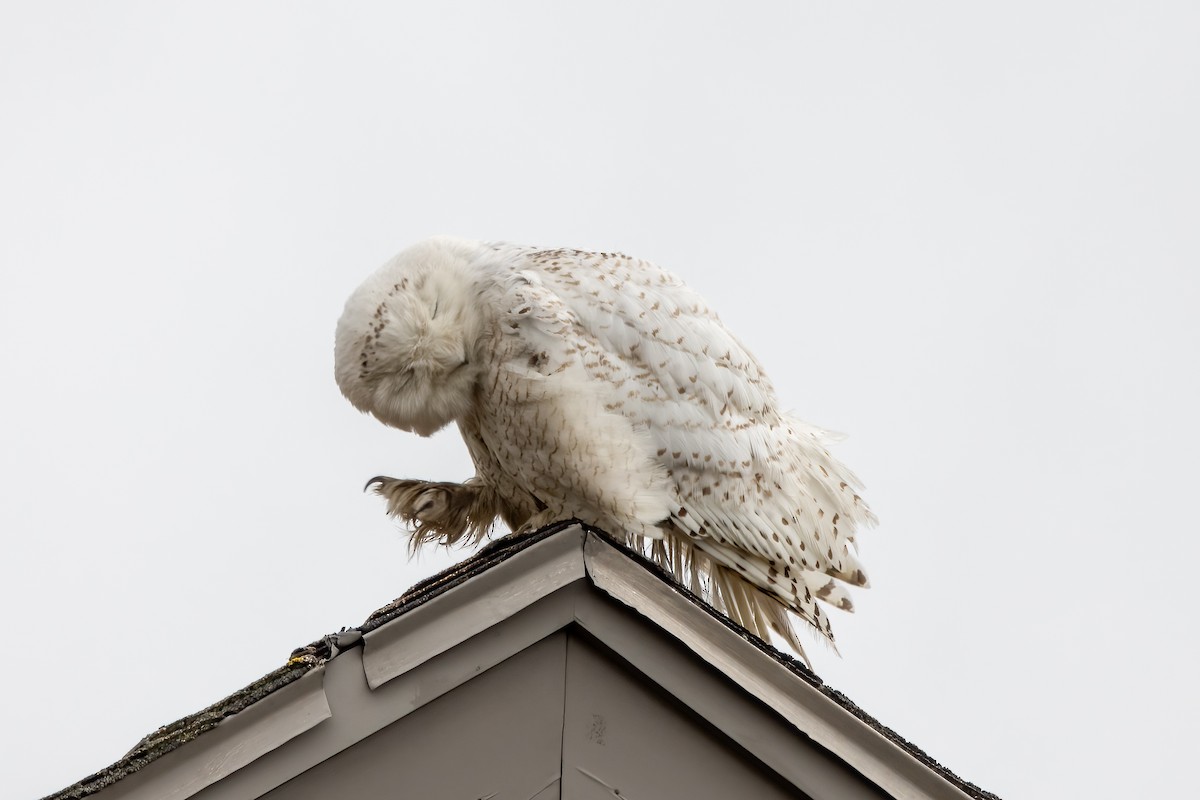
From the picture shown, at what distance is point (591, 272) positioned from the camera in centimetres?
470

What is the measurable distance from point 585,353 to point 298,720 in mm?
1833

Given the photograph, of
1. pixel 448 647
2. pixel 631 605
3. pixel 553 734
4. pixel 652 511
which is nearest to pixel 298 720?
pixel 448 647

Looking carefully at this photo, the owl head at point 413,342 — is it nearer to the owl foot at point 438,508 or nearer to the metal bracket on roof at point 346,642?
the owl foot at point 438,508

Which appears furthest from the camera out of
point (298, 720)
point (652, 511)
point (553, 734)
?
point (652, 511)

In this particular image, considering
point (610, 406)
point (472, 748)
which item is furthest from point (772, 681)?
point (610, 406)

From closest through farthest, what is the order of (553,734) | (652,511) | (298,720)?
(298,720), (553,734), (652,511)

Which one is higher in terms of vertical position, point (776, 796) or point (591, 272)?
point (591, 272)

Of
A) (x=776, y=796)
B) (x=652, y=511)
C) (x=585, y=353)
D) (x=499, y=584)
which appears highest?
(x=585, y=353)

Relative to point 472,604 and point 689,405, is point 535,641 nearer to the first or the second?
point 472,604

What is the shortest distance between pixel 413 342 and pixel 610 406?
0.69 m

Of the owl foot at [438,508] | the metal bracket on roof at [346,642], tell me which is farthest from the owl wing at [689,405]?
the metal bracket on roof at [346,642]

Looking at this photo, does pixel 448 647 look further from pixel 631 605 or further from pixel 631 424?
pixel 631 424

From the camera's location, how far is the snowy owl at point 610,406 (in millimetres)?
4398

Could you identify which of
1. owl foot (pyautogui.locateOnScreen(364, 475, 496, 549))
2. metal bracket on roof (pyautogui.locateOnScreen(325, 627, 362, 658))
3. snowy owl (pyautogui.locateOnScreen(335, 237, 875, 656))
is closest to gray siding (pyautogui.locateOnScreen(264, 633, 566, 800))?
metal bracket on roof (pyautogui.locateOnScreen(325, 627, 362, 658))
